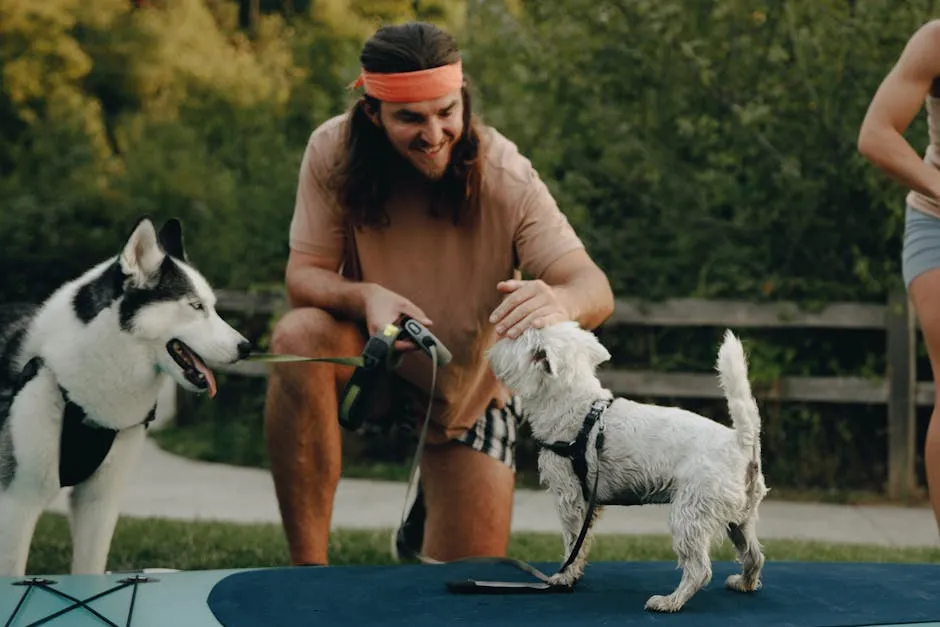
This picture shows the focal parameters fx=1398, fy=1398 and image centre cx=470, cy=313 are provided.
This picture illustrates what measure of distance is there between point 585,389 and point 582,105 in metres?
4.59

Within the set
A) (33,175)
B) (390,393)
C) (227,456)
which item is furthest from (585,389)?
(33,175)

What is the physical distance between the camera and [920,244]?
3.70 m

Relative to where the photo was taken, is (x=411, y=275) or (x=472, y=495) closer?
(x=411, y=275)

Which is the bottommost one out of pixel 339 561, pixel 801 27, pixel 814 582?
pixel 339 561

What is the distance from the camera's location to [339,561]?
5250 mm

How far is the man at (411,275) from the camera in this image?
3959 millimetres

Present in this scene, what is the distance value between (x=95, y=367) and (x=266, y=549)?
1991 millimetres

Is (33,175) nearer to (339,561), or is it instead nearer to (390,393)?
(339,561)

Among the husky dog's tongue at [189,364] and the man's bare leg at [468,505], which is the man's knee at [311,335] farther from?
the man's bare leg at [468,505]

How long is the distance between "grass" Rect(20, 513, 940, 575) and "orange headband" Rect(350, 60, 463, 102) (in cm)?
215

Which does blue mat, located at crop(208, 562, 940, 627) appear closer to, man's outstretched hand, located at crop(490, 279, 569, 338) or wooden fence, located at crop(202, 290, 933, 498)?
man's outstretched hand, located at crop(490, 279, 569, 338)

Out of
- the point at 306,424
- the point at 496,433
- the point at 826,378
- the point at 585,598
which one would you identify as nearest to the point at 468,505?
the point at 496,433

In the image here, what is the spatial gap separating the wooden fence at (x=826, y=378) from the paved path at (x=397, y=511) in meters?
0.43

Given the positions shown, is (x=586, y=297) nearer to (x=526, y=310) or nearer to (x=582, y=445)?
(x=526, y=310)
